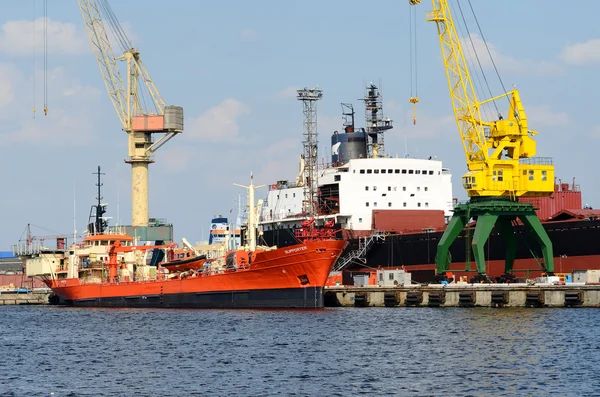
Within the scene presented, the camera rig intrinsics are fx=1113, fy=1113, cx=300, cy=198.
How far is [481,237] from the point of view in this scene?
210 ft

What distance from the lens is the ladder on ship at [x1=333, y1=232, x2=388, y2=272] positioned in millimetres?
77625

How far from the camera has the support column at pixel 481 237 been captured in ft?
210

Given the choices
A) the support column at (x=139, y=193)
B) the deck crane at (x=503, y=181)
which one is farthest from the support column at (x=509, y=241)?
the support column at (x=139, y=193)

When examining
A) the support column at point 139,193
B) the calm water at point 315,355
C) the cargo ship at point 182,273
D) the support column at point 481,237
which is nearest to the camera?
the calm water at point 315,355

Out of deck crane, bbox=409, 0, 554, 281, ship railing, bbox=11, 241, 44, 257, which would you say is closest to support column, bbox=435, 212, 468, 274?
deck crane, bbox=409, 0, 554, 281

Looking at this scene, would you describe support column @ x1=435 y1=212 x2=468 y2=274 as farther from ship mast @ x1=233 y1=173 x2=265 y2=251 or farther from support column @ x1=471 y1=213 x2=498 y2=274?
ship mast @ x1=233 y1=173 x2=265 y2=251

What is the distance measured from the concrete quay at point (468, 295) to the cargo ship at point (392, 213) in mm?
5930

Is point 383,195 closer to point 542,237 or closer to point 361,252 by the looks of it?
point 361,252

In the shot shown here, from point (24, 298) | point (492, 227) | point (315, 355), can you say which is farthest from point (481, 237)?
point (24, 298)

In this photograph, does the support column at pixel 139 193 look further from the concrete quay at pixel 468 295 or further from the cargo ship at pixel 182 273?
the concrete quay at pixel 468 295

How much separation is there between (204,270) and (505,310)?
19573 mm

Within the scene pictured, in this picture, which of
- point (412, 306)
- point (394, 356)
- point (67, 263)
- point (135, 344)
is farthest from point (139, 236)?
point (394, 356)

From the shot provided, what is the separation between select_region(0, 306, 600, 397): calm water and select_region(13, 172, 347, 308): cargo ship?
2.59 m

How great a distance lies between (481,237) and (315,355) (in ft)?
82.9
